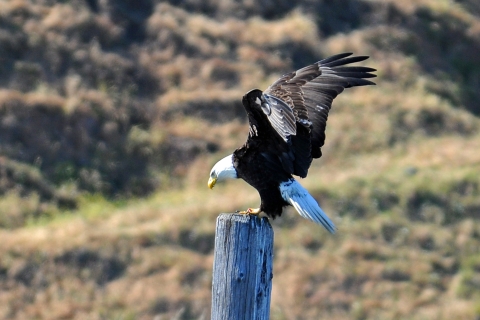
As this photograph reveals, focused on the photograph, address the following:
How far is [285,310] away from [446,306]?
2741 mm

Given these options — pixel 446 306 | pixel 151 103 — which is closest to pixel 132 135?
pixel 151 103

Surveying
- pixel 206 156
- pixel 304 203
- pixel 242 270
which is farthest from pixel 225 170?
pixel 206 156

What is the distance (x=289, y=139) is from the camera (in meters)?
5.33

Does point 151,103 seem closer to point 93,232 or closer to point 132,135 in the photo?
point 132,135

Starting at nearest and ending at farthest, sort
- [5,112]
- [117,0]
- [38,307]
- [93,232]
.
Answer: [38,307] → [93,232] → [5,112] → [117,0]

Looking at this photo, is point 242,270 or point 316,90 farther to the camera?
point 316,90

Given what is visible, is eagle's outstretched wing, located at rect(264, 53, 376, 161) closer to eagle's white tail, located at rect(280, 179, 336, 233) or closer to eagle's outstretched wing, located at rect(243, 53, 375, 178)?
eagle's outstretched wing, located at rect(243, 53, 375, 178)

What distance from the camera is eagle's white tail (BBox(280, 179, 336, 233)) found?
510 centimetres

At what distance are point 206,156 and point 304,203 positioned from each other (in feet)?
42.1

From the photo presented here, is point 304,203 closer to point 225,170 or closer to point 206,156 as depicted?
point 225,170

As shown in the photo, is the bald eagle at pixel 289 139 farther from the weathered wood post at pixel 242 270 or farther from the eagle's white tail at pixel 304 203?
the weathered wood post at pixel 242 270

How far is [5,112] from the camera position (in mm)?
17984

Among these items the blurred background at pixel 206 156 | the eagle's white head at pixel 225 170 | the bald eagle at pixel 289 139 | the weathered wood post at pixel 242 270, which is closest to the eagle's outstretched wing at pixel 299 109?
the bald eagle at pixel 289 139

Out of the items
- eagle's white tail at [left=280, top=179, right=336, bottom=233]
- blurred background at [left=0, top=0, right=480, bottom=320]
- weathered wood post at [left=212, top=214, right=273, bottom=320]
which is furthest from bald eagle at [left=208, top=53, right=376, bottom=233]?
blurred background at [left=0, top=0, right=480, bottom=320]
